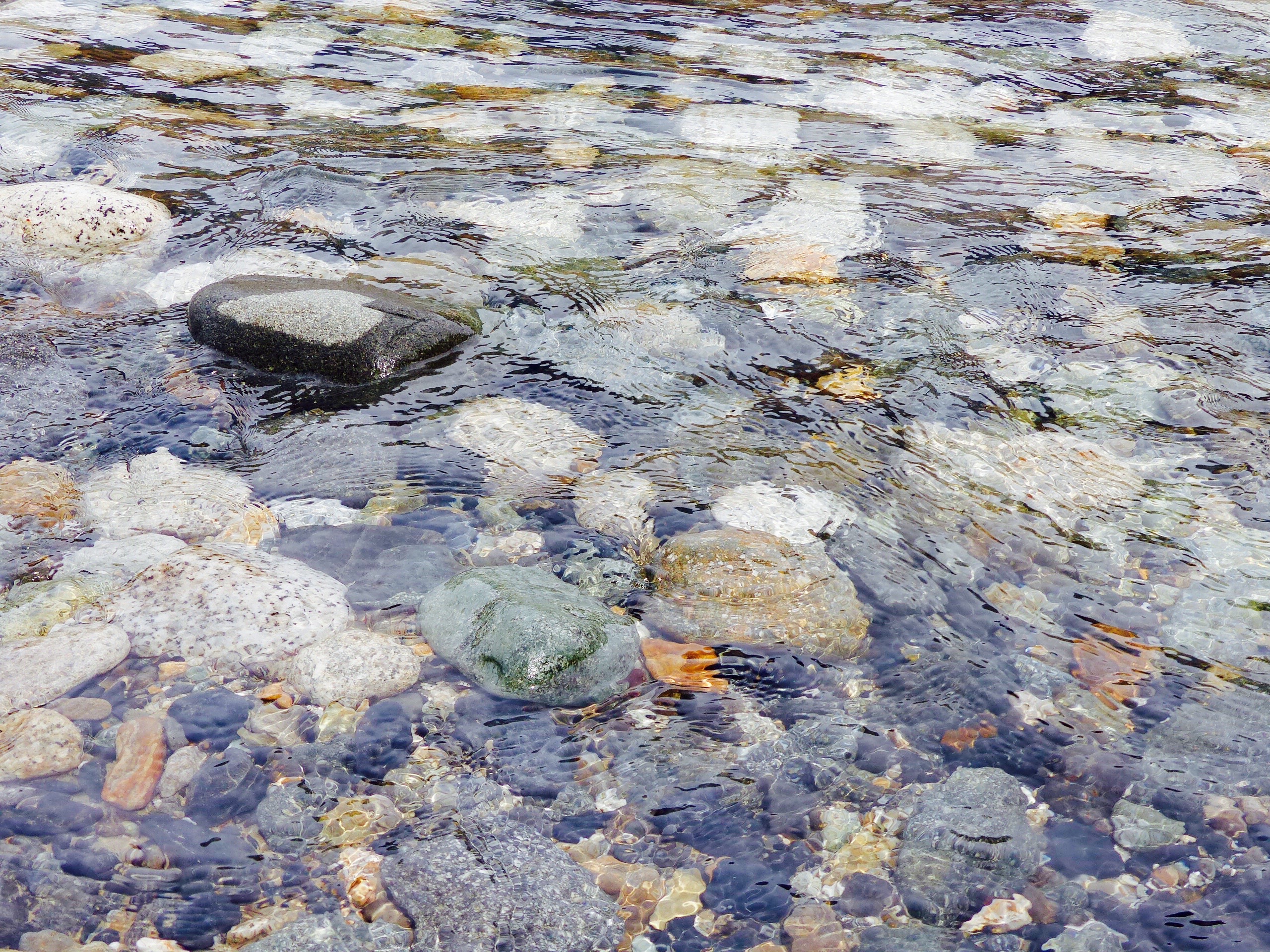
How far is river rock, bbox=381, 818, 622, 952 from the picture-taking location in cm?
223

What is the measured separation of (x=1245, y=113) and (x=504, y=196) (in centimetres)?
577

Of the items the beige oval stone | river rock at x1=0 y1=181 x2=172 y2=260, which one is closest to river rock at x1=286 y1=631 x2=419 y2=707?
the beige oval stone

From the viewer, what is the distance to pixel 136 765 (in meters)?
2.55

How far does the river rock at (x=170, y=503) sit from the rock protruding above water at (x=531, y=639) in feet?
2.98

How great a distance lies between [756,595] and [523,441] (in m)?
1.30

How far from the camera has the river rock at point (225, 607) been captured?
9.50 feet

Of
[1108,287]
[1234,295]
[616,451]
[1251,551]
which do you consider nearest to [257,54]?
[616,451]

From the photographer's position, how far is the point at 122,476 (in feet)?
11.8

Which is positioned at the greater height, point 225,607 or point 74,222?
point 74,222

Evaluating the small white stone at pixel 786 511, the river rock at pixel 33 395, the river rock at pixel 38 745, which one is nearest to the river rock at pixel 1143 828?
the small white stone at pixel 786 511

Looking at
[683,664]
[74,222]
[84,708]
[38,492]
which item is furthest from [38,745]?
[74,222]

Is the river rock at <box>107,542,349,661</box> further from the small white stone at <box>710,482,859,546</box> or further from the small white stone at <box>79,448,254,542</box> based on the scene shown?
the small white stone at <box>710,482,859,546</box>

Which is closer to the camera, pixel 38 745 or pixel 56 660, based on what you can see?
pixel 38 745

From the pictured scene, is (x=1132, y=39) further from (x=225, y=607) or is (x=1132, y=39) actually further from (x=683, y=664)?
(x=225, y=607)
